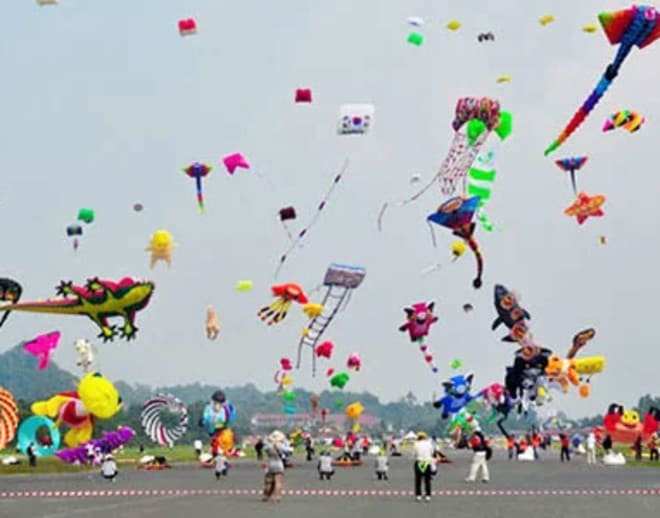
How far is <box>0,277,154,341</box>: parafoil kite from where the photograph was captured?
52.3 metres

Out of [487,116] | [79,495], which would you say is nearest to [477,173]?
[487,116]

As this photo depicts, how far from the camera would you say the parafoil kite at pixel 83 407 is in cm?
4803

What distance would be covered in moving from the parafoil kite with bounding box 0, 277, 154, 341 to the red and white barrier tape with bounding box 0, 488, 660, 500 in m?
23.2

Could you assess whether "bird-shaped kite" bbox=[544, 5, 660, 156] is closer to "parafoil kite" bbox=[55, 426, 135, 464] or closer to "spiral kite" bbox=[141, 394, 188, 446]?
"parafoil kite" bbox=[55, 426, 135, 464]

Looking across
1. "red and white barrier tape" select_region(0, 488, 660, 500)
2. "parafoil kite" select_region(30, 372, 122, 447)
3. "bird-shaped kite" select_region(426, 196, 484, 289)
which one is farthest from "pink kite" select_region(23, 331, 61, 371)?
"red and white barrier tape" select_region(0, 488, 660, 500)

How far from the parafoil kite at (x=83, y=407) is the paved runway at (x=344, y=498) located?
11242 mm

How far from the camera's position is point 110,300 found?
52.6 meters

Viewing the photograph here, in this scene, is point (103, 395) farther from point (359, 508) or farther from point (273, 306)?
point (359, 508)

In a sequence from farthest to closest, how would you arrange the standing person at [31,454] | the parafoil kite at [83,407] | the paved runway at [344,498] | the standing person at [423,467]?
Result: the standing person at [31,454] < the parafoil kite at [83,407] < the standing person at [423,467] < the paved runway at [344,498]

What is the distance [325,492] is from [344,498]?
2.77m

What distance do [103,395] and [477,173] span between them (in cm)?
1869

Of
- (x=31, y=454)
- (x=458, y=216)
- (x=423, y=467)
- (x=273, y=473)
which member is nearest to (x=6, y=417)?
(x=31, y=454)

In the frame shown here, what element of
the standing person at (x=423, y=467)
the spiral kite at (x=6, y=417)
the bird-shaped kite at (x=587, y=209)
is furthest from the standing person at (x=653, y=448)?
the standing person at (x=423, y=467)

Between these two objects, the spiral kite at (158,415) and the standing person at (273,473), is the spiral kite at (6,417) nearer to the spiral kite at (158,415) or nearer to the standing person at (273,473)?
the spiral kite at (158,415)
